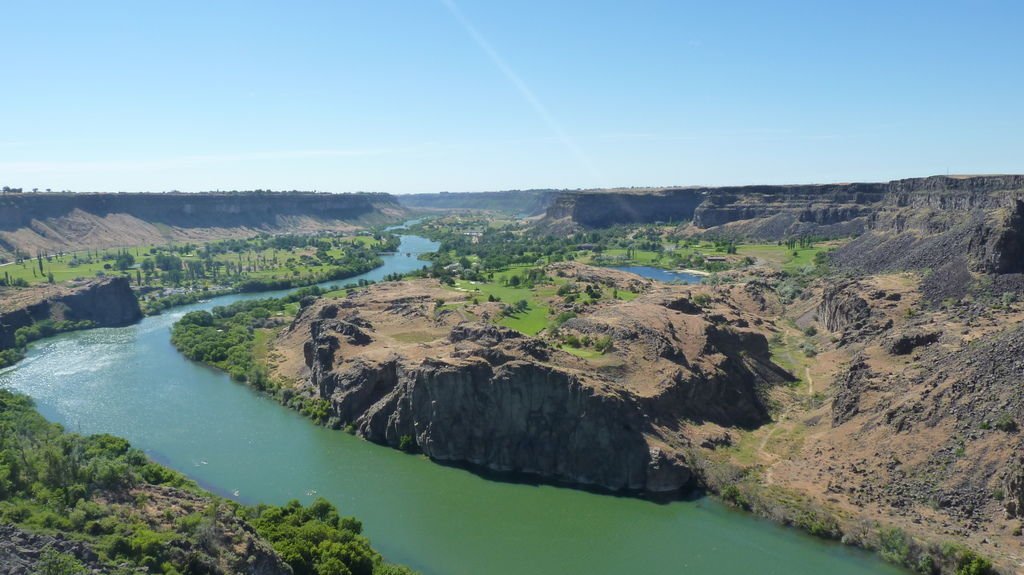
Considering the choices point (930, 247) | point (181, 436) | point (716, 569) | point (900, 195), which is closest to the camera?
point (716, 569)

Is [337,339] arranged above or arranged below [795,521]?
above

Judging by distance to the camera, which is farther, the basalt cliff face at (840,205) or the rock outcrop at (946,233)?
the basalt cliff face at (840,205)

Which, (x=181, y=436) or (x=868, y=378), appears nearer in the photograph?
(x=868, y=378)

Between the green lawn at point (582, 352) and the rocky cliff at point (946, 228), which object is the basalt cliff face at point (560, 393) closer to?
the green lawn at point (582, 352)

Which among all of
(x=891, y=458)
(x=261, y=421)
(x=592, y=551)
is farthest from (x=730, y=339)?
(x=261, y=421)

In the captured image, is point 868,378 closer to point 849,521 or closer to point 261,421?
point 849,521

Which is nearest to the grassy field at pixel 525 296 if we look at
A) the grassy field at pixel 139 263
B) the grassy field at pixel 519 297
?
the grassy field at pixel 519 297
